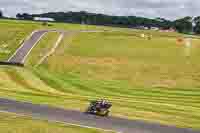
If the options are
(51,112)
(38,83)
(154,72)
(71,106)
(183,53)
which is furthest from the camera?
(183,53)

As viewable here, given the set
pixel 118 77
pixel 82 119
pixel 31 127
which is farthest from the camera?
pixel 118 77

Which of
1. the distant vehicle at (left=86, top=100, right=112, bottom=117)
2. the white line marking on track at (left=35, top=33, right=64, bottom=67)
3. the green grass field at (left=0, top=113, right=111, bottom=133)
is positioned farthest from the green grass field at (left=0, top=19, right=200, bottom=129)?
the green grass field at (left=0, top=113, right=111, bottom=133)

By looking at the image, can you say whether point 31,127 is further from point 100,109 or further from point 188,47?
point 188,47

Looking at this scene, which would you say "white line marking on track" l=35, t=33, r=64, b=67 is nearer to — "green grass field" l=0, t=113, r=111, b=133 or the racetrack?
the racetrack

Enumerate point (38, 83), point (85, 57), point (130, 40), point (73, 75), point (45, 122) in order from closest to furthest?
point (45, 122)
point (38, 83)
point (73, 75)
point (85, 57)
point (130, 40)

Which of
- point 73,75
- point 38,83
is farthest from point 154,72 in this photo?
point 38,83

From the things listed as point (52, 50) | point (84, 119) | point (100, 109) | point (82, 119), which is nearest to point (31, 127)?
point (82, 119)

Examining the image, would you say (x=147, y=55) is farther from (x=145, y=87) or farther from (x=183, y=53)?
(x=145, y=87)

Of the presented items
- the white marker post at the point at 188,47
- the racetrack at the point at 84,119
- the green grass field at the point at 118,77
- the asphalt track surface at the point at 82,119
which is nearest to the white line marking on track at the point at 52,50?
the green grass field at the point at 118,77
